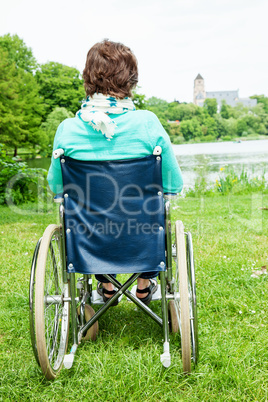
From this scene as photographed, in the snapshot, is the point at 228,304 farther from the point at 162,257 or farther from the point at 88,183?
the point at 88,183

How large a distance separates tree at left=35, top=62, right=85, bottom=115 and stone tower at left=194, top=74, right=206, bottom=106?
84164 mm

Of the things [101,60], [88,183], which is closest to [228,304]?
[88,183]

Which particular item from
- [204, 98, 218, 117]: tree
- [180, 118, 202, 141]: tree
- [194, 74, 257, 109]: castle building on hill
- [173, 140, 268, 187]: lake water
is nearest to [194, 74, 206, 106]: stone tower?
[194, 74, 257, 109]: castle building on hill

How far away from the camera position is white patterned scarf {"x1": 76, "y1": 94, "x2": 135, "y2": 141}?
1.76 m

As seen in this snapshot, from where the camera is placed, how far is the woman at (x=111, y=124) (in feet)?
5.83

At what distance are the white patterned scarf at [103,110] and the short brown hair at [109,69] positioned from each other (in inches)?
1.3

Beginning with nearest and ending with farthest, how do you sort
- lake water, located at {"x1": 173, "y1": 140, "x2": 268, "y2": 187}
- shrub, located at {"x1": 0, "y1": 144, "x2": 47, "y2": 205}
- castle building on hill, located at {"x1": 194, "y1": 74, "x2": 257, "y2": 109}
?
shrub, located at {"x1": 0, "y1": 144, "x2": 47, "y2": 205} → lake water, located at {"x1": 173, "y1": 140, "x2": 268, "y2": 187} → castle building on hill, located at {"x1": 194, "y1": 74, "x2": 257, "y2": 109}

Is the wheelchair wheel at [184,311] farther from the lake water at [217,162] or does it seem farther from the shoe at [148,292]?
the lake water at [217,162]

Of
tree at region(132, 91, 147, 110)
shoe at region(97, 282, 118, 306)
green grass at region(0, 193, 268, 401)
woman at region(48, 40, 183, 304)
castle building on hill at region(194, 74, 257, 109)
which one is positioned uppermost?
castle building on hill at region(194, 74, 257, 109)

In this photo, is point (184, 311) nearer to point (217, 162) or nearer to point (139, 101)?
point (217, 162)

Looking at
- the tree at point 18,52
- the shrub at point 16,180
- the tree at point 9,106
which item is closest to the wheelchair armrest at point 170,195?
the shrub at point 16,180

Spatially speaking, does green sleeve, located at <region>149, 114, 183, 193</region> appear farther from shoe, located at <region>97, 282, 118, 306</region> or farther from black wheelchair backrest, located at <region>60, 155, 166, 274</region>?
shoe, located at <region>97, 282, 118, 306</region>

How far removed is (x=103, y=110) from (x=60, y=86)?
3469 centimetres

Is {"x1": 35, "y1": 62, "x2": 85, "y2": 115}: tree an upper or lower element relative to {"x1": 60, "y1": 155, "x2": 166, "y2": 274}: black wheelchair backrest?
upper
